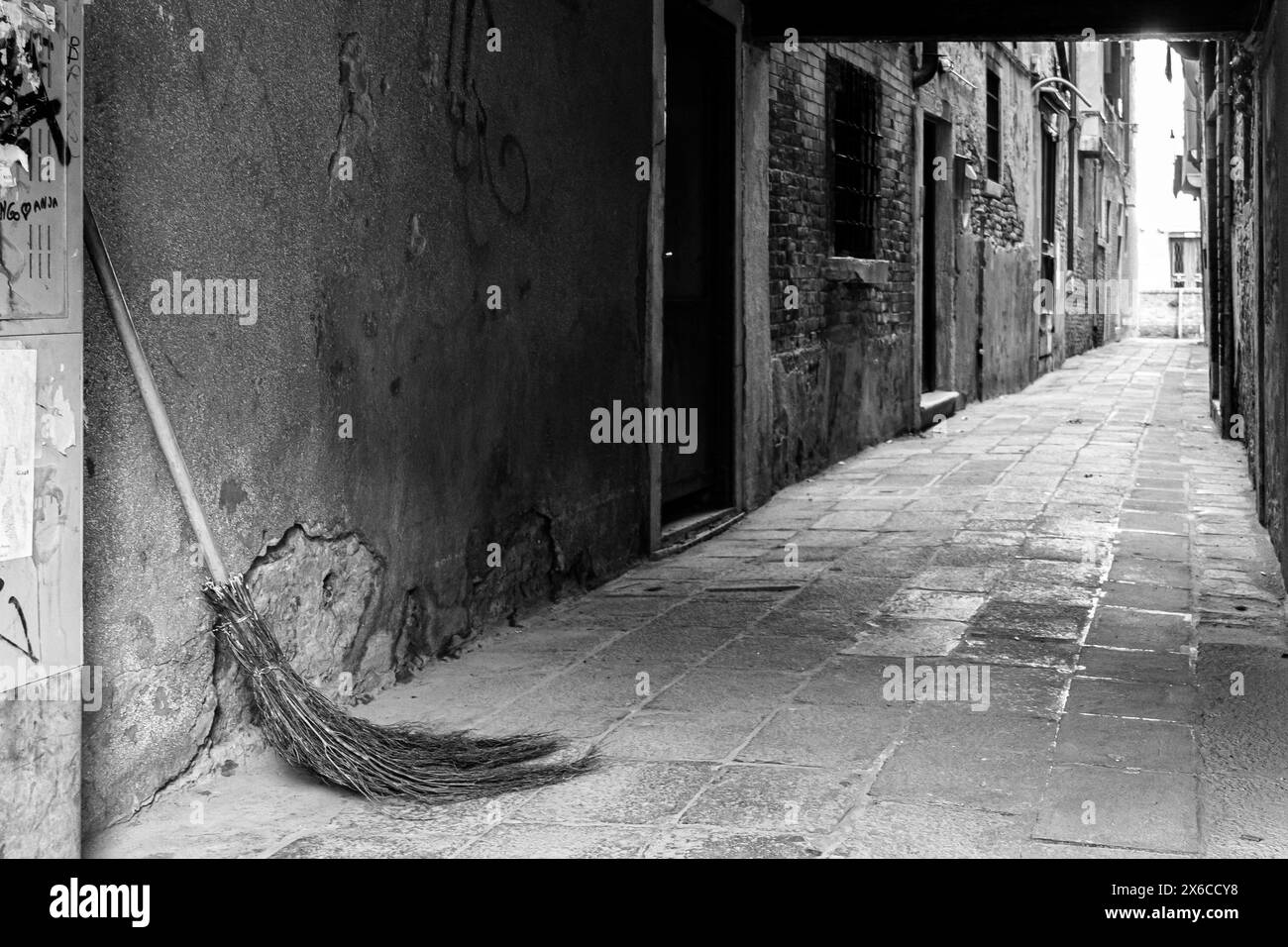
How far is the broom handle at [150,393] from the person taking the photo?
3059 mm

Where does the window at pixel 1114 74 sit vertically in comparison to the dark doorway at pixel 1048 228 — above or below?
above

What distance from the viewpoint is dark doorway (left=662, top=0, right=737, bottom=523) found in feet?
24.2

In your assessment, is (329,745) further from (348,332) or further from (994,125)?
(994,125)

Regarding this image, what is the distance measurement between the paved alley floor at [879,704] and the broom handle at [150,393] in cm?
58

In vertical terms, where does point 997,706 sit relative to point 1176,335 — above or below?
below

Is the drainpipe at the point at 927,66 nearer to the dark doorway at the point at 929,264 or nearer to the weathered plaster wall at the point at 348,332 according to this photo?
the dark doorway at the point at 929,264

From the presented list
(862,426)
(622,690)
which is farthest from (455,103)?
(862,426)

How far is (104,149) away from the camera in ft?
10.3

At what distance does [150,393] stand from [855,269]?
710cm

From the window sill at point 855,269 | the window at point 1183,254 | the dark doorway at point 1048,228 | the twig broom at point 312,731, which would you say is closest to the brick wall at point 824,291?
the window sill at point 855,269

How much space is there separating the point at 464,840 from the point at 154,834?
67 centimetres
